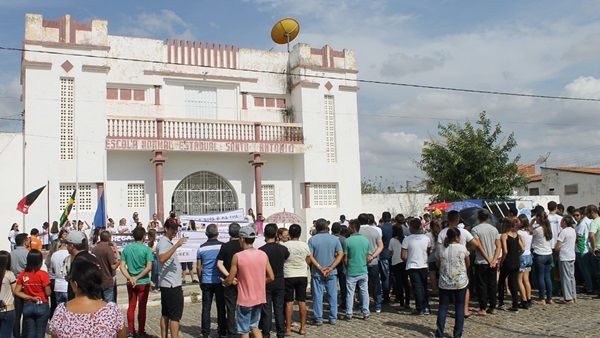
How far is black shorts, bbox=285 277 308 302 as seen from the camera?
8484 mm

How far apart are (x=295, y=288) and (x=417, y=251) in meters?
2.24

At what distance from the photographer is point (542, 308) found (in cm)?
990

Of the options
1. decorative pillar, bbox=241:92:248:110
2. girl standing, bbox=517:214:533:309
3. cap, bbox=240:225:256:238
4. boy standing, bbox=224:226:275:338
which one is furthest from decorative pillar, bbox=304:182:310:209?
boy standing, bbox=224:226:275:338

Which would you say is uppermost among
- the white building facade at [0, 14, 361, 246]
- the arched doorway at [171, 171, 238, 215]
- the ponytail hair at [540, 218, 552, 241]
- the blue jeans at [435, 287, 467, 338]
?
the white building facade at [0, 14, 361, 246]

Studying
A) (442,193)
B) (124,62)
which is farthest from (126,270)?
(442,193)

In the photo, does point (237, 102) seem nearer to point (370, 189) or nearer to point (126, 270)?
point (126, 270)

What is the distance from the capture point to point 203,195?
2192 cm

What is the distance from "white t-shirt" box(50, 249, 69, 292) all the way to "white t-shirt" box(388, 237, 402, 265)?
549 centimetres

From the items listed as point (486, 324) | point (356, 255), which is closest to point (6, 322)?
point (356, 255)

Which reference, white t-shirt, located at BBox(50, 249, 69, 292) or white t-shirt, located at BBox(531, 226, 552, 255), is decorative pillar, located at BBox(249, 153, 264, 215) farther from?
white t-shirt, located at BBox(50, 249, 69, 292)

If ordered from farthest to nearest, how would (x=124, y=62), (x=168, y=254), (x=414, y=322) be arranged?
(x=124, y=62)
(x=414, y=322)
(x=168, y=254)

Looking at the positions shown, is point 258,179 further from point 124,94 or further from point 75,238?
point 75,238

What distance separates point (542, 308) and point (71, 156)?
601 inches

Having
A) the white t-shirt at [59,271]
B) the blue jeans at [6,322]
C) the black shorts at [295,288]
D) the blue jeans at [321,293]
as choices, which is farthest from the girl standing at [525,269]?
the blue jeans at [6,322]
